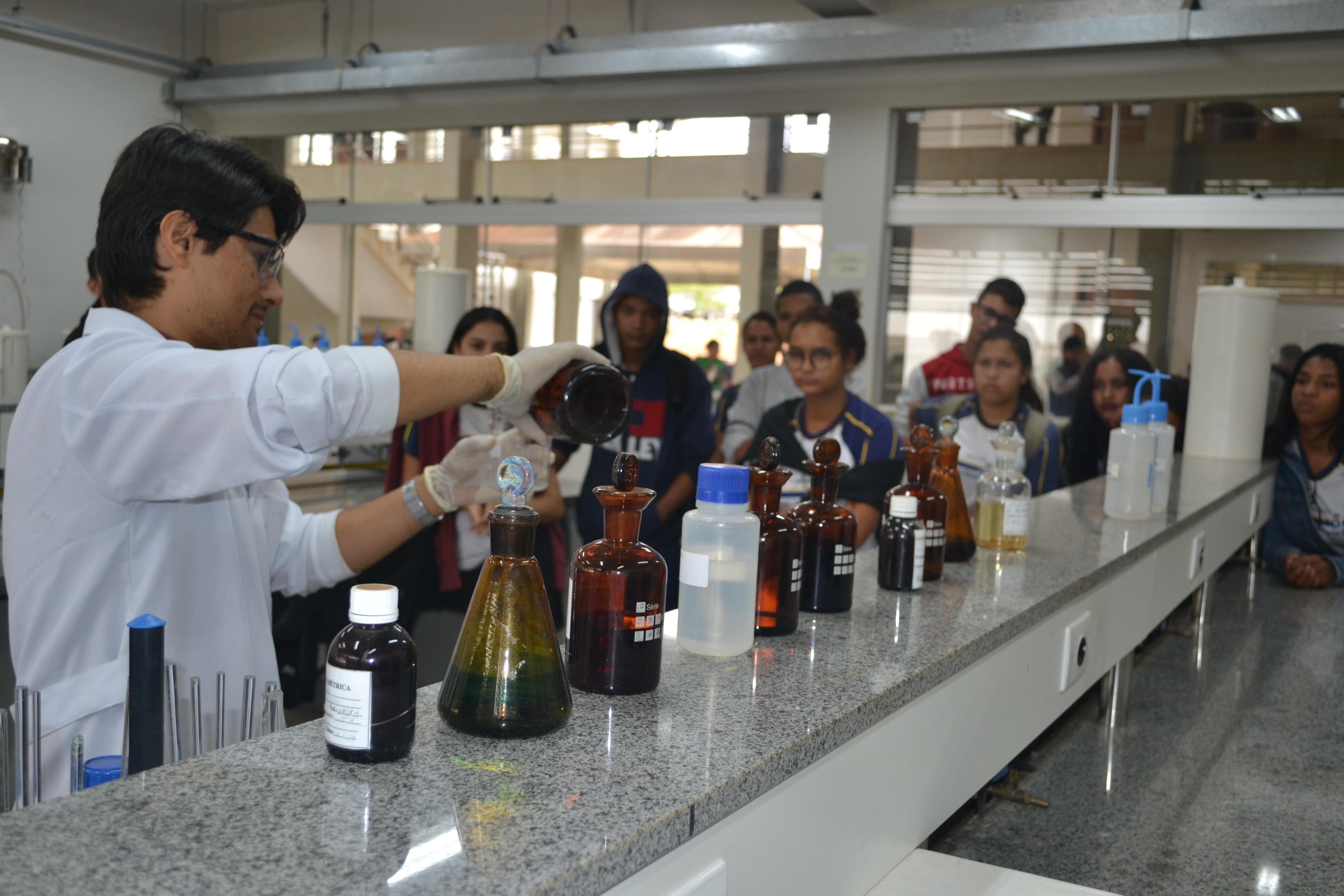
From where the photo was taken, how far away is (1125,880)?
138cm

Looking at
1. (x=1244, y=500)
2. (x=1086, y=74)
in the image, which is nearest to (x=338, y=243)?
(x=1086, y=74)

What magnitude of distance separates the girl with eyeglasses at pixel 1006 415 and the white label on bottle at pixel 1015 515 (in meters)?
1.23

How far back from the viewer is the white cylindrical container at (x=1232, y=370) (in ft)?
11.8

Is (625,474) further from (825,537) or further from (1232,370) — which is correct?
(1232,370)

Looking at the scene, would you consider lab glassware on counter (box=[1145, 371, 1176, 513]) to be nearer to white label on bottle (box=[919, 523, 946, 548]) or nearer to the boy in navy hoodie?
white label on bottle (box=[919, 523, 946, 548])

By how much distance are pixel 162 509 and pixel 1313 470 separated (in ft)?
11.2

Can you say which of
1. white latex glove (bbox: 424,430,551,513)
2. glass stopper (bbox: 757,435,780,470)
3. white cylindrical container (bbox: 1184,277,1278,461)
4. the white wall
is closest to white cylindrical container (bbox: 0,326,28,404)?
the white wall

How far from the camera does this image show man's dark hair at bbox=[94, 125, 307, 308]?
1232 mm

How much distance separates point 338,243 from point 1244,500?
696 cm

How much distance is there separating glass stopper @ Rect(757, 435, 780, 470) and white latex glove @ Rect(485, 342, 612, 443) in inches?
8.3

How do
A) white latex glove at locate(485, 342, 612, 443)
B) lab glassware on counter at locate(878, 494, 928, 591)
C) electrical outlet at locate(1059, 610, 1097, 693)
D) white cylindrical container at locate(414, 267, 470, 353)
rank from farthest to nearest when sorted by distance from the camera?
white cylindrical container at locate(414, 267, 470, 353), electrical outlet at locate(1059, 610, 1097, 693), lab glassware on counter at locate(878, 494, 928, 591), white latex glove at locate(485, 342, 612, 443)

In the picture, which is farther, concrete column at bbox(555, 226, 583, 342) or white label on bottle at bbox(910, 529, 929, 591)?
concrete column at bbox(555, 226, 583, 342)

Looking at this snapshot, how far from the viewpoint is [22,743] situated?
0.88m

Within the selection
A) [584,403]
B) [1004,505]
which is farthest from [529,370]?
[1004,505]
